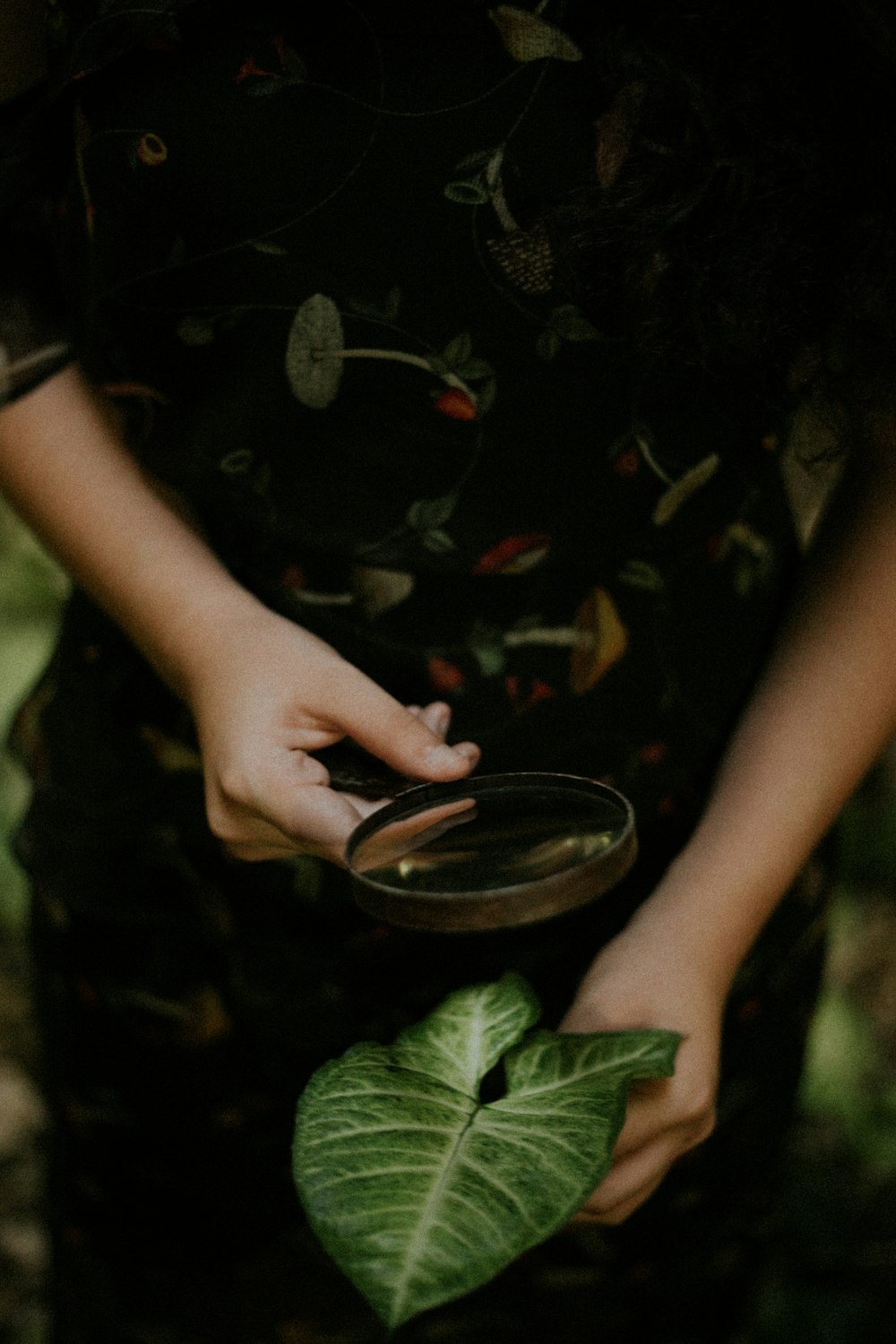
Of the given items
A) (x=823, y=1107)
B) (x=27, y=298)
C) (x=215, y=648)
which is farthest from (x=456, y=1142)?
(x=823, y=1107)

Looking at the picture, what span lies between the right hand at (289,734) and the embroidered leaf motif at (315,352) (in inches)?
4.6

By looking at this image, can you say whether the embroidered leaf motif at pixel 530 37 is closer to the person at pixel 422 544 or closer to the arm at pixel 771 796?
the person at pixel 422 544

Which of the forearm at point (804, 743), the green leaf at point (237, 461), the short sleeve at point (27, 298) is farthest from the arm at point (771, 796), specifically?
the short sleeve at point (27, 298)

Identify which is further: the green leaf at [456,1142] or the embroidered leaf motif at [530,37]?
the embroidered leaf motif at [530,37]

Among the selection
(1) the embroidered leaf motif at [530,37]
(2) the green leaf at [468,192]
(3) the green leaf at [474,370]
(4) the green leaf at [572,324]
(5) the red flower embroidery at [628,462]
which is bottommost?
(5) the red flower embroidery at [628,462]

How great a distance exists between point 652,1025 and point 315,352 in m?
0.39

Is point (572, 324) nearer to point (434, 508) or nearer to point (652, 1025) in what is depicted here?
point (434, 508)

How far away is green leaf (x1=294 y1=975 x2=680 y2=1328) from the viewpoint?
0.39 m

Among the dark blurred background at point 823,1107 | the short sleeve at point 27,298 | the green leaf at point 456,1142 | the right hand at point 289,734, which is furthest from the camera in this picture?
the dark blurred background at point 823,1107

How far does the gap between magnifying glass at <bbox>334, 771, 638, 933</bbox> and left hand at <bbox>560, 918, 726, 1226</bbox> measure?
0.46 feet

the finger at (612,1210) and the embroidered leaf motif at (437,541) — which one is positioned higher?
the embroidered leaf motif at (437,541)

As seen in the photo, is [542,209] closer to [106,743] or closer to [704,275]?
[704,275]

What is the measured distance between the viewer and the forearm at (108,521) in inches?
25.5

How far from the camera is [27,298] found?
0.67 meters
